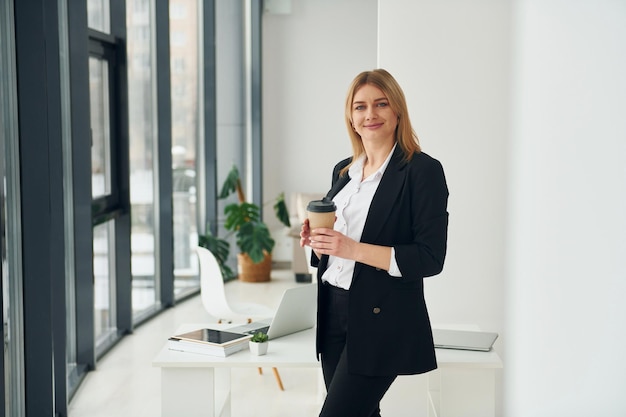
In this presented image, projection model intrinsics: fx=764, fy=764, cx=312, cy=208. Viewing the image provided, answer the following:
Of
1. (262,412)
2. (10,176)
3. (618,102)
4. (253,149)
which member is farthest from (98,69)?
(618,102)

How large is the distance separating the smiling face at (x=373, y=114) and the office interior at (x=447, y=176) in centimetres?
59

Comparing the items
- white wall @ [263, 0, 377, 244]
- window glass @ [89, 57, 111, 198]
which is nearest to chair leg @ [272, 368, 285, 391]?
window glass @ [89, 57, 111, 198]

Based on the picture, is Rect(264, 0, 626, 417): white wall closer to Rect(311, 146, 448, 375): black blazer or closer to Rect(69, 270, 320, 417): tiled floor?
Rect(311, 146, 448, 375): black blazer

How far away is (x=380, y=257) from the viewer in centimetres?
224

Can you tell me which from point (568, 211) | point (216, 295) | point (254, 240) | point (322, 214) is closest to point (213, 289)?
point (216, 295)

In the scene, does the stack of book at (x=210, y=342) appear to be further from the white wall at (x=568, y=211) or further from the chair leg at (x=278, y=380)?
the chair leg at (x=278, y=380)

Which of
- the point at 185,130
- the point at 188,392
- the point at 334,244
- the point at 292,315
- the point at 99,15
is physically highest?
the point at 99,15

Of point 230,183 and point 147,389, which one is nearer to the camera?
point 147,389

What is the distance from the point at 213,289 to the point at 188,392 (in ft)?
5.11

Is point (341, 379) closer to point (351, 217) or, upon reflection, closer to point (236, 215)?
point (351, 217)

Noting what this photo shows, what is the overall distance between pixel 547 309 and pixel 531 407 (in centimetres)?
45

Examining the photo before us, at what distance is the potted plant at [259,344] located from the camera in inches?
116

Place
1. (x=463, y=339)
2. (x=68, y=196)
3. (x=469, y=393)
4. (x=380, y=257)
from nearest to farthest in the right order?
(x=380, y=257)
(x=469, y=393)
(x=463, y=339)
(x=68, y=196)

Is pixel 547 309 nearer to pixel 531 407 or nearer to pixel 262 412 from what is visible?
pixel 531 407
